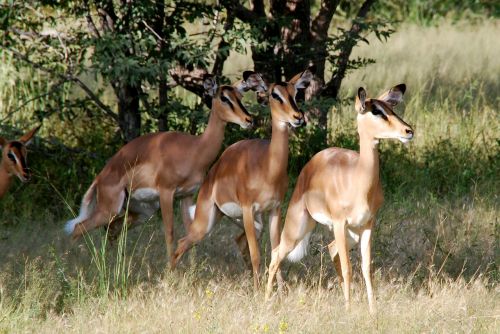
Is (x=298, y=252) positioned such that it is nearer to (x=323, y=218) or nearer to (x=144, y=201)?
(x=323, y=218)

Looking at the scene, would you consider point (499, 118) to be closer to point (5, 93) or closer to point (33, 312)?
point (5, 93)

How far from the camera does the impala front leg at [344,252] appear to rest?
6578mm

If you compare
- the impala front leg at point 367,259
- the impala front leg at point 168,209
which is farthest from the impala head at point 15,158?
the impala front leg at point 367,259

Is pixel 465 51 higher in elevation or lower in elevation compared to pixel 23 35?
lower

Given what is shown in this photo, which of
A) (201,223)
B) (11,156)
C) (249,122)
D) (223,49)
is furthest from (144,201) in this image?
(223,49)

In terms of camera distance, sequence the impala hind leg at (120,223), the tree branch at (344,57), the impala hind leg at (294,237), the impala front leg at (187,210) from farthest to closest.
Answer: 1. the tree branch at (344,57)
2. the impala hind leg at (120,223)
3. the impala front leg at (187,210)
4. the impala hind leg at (294,237)

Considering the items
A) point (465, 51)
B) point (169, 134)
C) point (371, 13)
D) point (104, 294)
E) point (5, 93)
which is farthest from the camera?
point (371, 13)

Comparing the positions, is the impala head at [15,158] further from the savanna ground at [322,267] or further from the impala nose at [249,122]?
the impala nose at [249,122]

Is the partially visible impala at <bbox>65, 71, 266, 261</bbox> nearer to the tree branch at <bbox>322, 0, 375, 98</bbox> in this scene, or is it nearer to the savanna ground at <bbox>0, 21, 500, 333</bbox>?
the savanna ground at <bbox>0, 21, 500, 333</bbox>

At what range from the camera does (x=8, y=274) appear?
289 inches

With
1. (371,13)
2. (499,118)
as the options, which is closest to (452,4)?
(371,13)

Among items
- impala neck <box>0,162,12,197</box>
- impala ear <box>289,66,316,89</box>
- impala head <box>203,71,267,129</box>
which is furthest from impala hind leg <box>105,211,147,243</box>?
impala ear <box>289,66,316,89</box>

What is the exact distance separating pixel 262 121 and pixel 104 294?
454cm

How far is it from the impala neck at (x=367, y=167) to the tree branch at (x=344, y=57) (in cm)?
308
